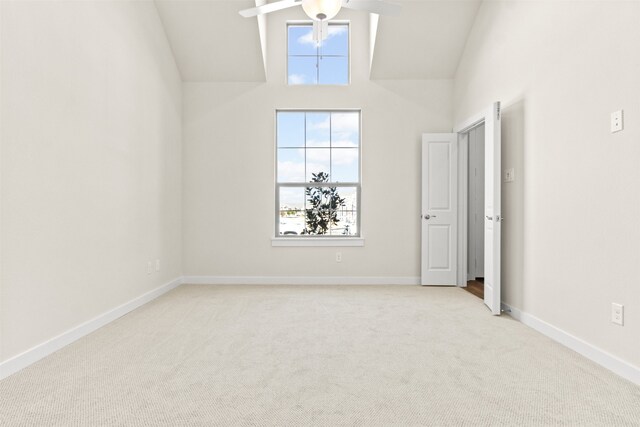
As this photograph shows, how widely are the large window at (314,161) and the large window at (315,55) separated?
54 cm

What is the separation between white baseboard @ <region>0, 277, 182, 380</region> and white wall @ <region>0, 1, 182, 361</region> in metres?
0.05

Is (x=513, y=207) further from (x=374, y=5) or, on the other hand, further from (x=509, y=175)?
(x=374, y=5)

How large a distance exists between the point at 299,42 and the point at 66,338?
176 inches

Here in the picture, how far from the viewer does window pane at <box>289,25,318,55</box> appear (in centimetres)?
540

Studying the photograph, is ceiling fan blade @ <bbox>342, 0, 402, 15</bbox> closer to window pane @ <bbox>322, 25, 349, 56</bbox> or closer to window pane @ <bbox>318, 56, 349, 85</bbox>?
window pane @ <bbox>318, 56, 349, 85</bbox>

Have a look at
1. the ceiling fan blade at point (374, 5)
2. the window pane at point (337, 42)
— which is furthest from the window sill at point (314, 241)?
the ceiling fan blade at point (374, 5)

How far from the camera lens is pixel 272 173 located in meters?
5.27

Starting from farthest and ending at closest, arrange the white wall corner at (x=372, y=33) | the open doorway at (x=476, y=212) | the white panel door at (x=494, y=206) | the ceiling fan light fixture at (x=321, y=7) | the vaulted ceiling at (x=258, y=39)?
the open doorway at (x=476, y=212) < the white wall corner at (x=372, y=33) < the vaulted ceiling at (x=258, y=39) < the white panel door at (x=494, y=206) < the ceiling fan light fixture at (x=321, y=7)

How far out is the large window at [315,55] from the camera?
5.38 m

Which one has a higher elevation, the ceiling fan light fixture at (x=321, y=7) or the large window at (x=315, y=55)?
the large window at (x=315, y=55)

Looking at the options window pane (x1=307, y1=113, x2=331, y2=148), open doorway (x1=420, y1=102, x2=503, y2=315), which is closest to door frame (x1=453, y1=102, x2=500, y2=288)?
open doorway (x1=420, y1=102, x2=503, y2=315)

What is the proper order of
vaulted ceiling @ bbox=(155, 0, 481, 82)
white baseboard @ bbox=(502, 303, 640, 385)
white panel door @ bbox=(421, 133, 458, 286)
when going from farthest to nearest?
white panel door @ bbox=(421, 133, 458, 286) → vaulted ceiling @ bbox=(155, 0, 481, 82) → white baseboard @ bbox=(502, 303, 640, 385)

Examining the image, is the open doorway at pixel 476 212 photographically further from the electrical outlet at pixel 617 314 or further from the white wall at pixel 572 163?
the electrical outlet at pixel 617 314

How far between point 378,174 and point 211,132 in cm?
234
